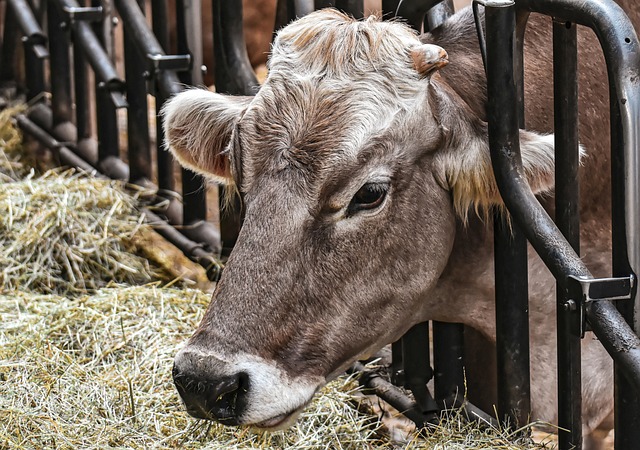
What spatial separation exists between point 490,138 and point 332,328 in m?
0.63

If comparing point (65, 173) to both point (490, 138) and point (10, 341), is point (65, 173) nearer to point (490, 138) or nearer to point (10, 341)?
point (10, 341)

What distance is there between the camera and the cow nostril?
108 inches

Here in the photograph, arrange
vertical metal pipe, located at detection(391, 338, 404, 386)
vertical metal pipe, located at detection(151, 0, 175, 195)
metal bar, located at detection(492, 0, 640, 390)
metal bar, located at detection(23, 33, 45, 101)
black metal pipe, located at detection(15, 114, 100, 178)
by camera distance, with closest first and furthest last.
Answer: metal bar, located at detection(492, 0, 640, 390), vertical metal pipe, located at detection(391, 338, 404, 386), vertical metal pipe, located at detection(151, 0, 175, 195), black metal pipe, located at detection(15, 114, 100, 178), metal bar, located at detection(23, 33, 45, 101)

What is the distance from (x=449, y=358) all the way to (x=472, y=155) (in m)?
0.78

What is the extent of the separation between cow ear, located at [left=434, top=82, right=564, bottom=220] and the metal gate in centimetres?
8

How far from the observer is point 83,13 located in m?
5.79

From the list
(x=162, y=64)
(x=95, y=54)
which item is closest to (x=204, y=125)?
(x=162, y=64)

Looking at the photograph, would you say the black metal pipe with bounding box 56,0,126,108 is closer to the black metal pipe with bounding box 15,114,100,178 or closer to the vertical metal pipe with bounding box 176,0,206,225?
the black metal pipe with bounding box 15,114,100,178

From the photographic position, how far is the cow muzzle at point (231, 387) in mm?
2742

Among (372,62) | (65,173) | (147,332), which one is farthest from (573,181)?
(65,173)

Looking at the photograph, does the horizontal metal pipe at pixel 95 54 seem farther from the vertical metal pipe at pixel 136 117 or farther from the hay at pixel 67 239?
the hay at pixel 67 239

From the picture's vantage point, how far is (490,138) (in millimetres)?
2930

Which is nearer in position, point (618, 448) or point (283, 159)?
point (618, 448)

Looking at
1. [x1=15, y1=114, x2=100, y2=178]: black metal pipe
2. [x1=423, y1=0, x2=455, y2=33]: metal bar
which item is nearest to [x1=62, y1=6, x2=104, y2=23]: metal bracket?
[x1=15, y1=114, x2=100, y2=178]: black metal pipe
